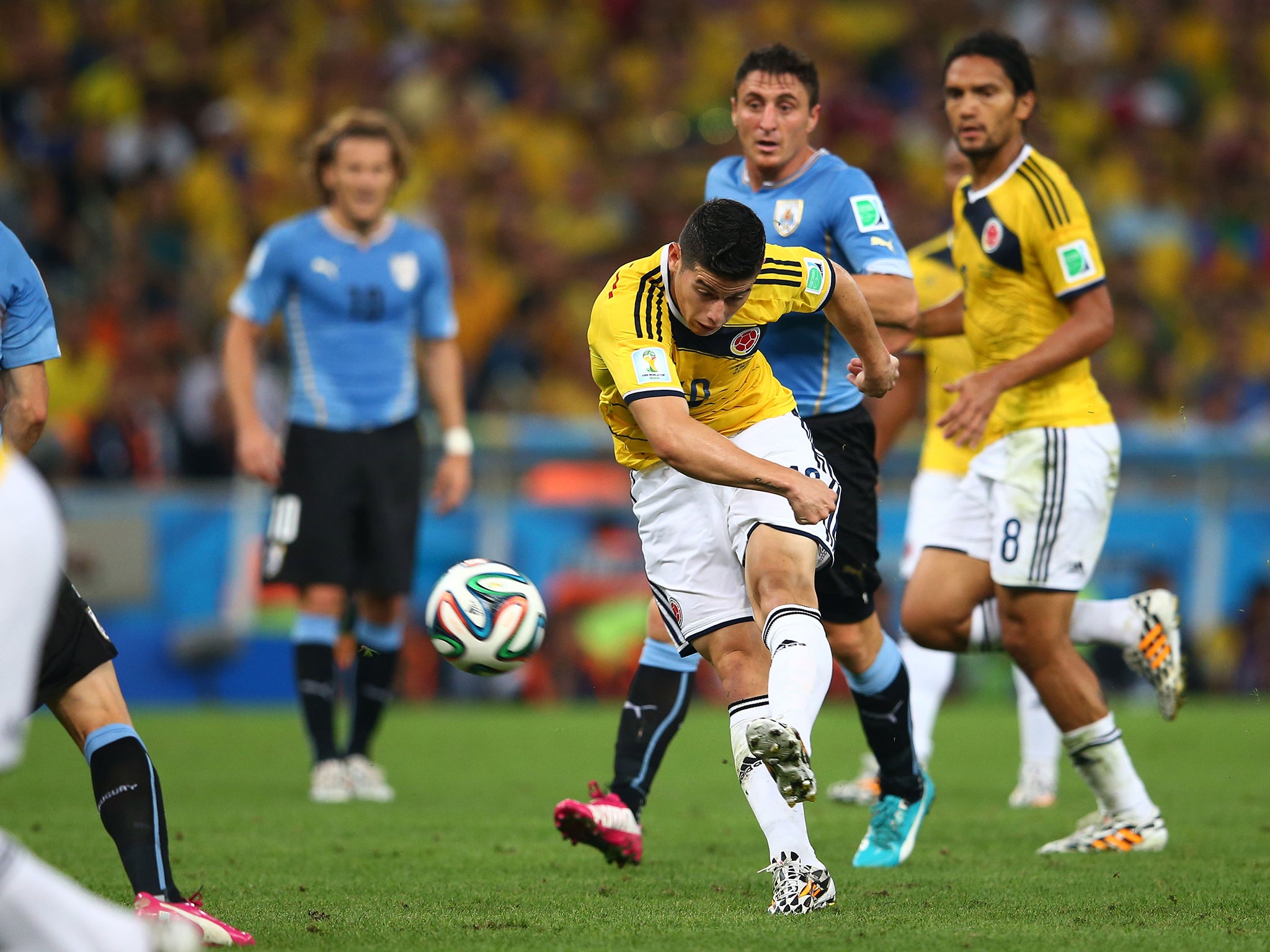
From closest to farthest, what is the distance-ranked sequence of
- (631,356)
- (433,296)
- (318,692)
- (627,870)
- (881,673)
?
(631,356) < (627,870) < (881,673) < (318,692) < (433,296)

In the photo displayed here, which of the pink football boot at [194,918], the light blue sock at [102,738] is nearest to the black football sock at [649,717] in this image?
the pink football boot at [194,918]

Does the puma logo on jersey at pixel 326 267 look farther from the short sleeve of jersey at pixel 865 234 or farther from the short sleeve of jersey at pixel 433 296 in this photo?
the short sleeve of jersey at pixel 865 234

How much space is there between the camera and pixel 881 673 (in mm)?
5367

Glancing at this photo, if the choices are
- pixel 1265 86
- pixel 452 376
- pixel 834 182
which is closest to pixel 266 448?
pixel 452 376

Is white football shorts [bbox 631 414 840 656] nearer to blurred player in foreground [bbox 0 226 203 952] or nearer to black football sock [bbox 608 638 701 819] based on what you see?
black football sock [bbox 608 638 701 819]

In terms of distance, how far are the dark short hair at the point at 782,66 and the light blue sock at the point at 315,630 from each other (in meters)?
3.23

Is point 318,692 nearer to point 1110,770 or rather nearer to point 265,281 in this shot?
point 265,281

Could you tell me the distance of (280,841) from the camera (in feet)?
19.0

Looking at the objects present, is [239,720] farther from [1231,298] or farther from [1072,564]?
[1231,298]

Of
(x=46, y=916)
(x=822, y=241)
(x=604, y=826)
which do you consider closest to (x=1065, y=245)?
(x=822, y=241)

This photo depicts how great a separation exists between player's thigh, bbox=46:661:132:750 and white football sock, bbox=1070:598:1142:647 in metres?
3.74

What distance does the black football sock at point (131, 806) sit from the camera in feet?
12.8

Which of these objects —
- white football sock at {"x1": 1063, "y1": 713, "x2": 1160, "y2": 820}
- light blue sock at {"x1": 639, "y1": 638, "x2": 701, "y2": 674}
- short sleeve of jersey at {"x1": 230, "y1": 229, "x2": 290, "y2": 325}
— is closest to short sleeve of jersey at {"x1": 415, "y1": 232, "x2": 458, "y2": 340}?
short sleeve of jersey at {"x1": 230, "y1": 229, "x2": 290, "y2": 325}

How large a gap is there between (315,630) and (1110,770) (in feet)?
12.0
